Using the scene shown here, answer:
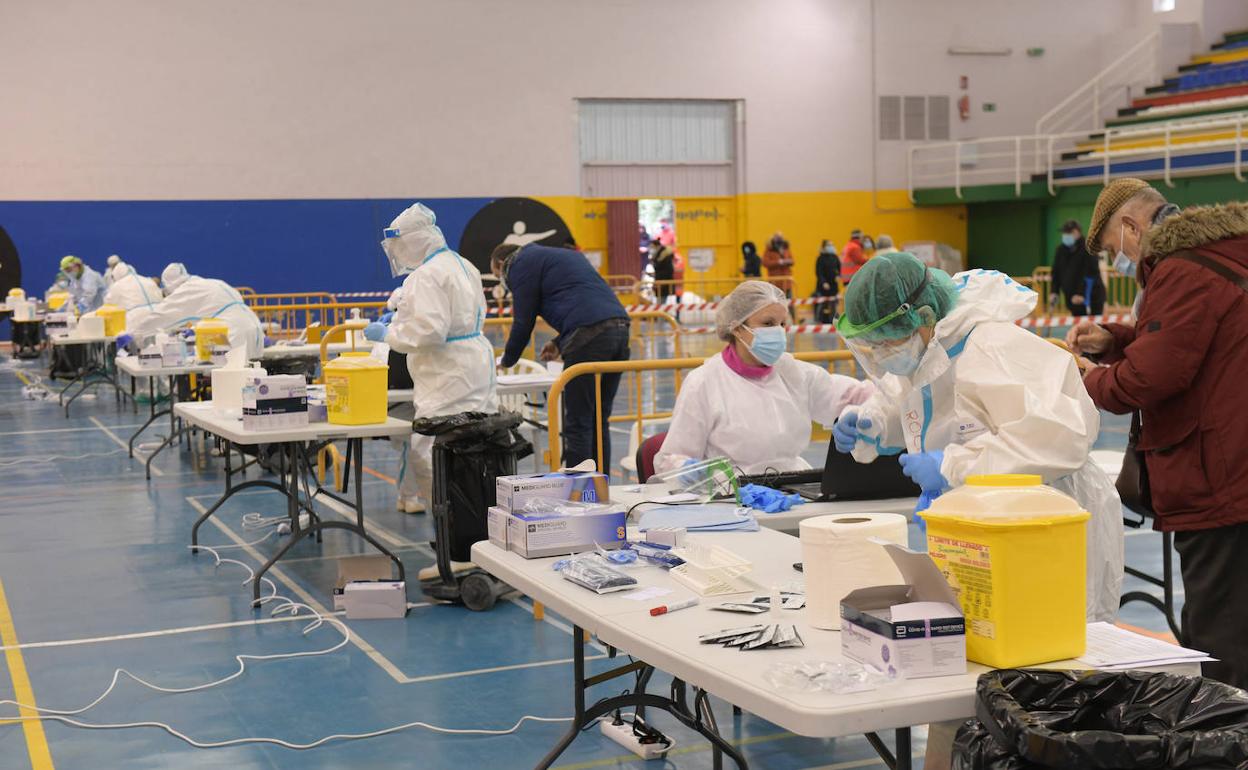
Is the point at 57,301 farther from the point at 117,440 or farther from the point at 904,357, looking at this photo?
the point at 904,357

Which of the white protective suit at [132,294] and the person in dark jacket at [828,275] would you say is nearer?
the white protective suit at [132,294]

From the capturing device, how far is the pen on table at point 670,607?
272cm

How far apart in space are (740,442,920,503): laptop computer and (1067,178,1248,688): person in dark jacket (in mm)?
810

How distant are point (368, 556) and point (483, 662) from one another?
1.26 m

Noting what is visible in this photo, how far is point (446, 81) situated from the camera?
22.9 metres

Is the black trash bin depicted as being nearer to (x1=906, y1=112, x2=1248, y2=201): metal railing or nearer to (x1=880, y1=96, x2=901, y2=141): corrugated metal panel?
(x1=906, y1=112, x2=1248, y2=201): metal railing

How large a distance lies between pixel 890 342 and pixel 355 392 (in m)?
3.70

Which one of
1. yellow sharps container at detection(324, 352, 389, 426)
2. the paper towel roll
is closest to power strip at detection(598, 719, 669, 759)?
the paper towel roll

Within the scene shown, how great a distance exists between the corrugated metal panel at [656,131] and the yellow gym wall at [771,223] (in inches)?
34.3

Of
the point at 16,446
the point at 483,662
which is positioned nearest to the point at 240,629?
the point at 483,662

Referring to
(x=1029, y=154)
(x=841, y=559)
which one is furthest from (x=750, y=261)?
(x=841, y=559)

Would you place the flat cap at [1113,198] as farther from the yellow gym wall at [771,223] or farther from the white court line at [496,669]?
the yellow gym wall at [771,223]

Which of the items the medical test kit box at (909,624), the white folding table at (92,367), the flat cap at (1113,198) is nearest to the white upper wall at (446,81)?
the white folding table at (92,367)

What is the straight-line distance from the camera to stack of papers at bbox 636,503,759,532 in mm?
3568
